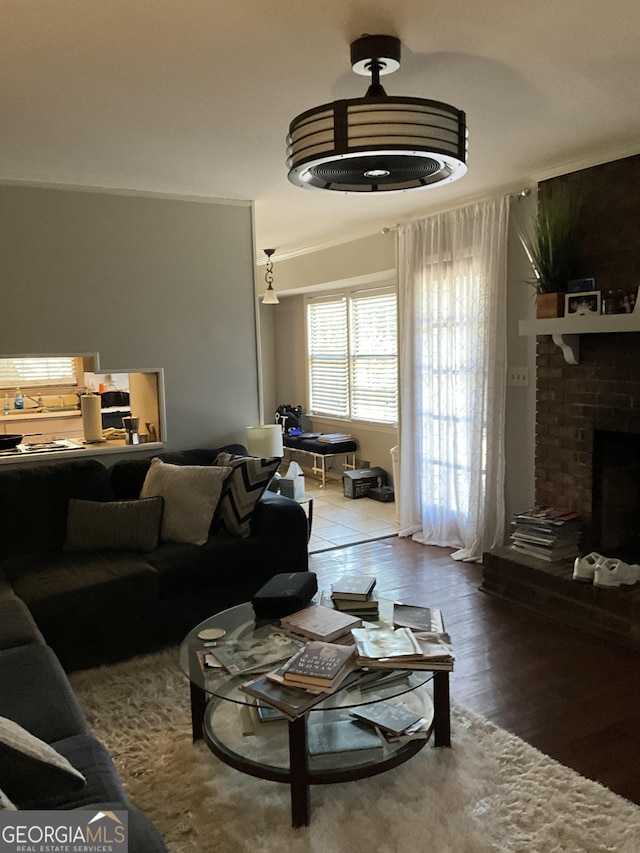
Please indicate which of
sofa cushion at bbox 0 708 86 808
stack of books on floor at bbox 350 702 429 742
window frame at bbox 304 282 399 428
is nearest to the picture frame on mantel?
stack of books on floor at bbox 350 702 429 742

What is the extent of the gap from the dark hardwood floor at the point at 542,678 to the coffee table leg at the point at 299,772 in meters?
0.92

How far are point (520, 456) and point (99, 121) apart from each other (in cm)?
308

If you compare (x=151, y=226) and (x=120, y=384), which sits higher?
(x=151, y=226)

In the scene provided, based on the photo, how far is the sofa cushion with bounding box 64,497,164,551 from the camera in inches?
136

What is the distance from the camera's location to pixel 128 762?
7.80 ft

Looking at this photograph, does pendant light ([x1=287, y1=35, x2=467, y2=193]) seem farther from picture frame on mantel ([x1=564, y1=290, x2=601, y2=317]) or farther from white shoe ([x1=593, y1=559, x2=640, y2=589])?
white shoe ([x1=593, y1=559, x2=640, y2=589])

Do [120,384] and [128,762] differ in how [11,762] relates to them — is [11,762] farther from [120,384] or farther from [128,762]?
[120,384]

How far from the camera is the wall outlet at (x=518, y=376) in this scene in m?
4.35

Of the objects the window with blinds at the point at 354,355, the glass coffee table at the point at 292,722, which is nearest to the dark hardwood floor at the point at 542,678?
the glass coffee table at the point at 292,722

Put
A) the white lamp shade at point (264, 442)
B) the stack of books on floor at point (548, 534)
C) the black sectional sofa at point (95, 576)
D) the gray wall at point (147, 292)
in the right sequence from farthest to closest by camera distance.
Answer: the white lamp shade at point (264, 442)
the gray wall at point (147, 292)
the stack of books on floor at point (548, 534)
the black sectional sofa at point (95, 576)

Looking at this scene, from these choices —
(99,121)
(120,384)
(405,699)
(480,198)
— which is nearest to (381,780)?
(405,699)

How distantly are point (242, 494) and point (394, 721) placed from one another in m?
1.64

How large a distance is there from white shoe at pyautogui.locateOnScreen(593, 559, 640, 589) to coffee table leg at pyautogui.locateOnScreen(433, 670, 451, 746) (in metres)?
1.39

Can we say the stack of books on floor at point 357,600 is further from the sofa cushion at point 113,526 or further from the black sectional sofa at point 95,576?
the sofa cushion at point 113,526
